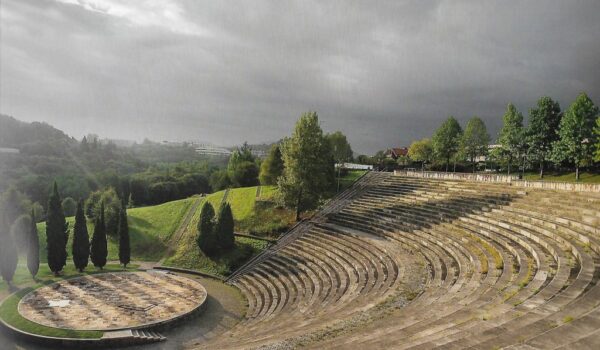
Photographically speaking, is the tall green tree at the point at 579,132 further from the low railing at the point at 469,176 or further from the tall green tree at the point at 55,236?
the tall green tree at the point at 55,236

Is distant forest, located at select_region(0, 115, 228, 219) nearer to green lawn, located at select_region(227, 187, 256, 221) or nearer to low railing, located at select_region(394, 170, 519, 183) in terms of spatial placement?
green lawn, located at select_region(227, 187, 256, 221)

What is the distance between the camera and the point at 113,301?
75.4ft

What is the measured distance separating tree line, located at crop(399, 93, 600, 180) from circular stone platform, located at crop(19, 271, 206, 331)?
144ft

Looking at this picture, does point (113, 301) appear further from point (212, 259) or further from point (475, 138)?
point (475, 138)

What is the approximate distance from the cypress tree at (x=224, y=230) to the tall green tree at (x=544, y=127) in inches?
1610

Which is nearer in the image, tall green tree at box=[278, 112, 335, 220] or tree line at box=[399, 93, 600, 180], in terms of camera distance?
tall green tree at box=[278, 112, 335, 220]

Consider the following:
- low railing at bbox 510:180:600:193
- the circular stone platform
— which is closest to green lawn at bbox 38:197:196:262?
the circular stone platform

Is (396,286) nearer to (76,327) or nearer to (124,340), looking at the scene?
(124,340)

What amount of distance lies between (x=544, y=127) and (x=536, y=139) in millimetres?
1870

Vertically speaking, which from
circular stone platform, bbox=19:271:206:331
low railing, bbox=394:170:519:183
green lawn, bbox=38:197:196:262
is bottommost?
circular stone platform, bbox=19:271:206:331

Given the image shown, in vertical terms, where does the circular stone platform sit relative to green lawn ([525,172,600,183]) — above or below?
below

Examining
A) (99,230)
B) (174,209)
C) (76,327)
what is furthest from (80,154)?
(76,327)

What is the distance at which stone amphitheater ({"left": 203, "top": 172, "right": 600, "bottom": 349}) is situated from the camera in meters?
8.50

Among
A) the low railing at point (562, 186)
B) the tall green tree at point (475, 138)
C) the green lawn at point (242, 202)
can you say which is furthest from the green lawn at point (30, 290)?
the tall green tree at point (475, 138)
